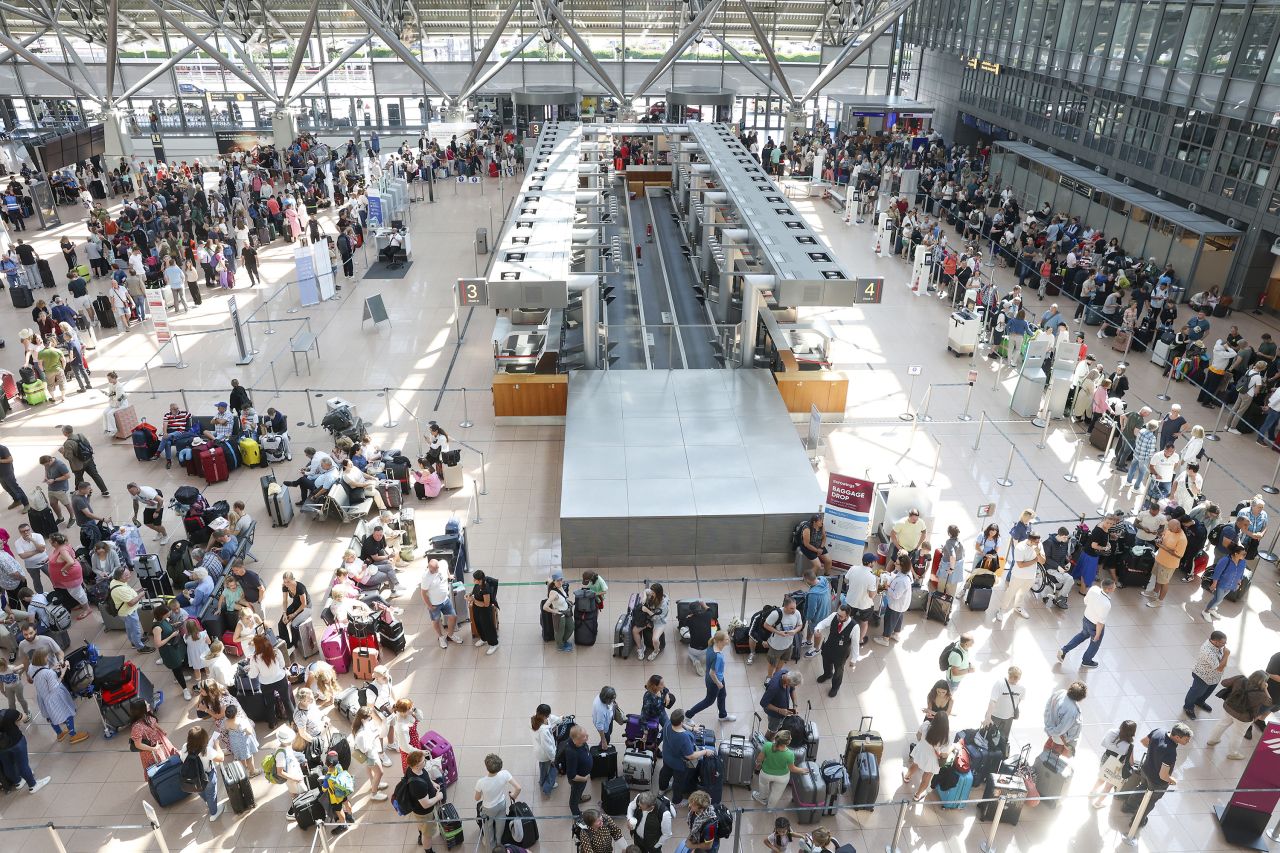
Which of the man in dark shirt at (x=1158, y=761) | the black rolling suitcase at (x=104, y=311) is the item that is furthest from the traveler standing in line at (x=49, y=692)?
the black rolling suitcase at (x=104, y=311)

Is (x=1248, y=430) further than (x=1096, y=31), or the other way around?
(x=1096, y=31)

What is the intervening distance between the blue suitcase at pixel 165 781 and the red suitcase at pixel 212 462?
6699 mm

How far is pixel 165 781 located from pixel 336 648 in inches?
89.3

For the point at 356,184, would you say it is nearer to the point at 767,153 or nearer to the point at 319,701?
the point at 767,153

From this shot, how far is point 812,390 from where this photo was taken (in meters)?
16.2

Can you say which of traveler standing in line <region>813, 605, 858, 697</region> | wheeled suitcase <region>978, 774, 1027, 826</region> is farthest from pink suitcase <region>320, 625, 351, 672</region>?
wheeled suitcase <region>978, 774, 1027, 826</region>

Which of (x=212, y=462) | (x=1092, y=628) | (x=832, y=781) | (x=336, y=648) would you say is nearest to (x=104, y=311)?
(x=212, y=462)

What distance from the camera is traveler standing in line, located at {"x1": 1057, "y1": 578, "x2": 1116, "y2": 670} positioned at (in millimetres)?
9906

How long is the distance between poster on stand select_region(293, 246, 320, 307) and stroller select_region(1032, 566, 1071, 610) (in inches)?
723

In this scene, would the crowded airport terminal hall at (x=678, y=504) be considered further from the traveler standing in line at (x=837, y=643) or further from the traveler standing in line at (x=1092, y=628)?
the traveler standing in line at (x=1092, y=628)

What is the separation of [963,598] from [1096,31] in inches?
960

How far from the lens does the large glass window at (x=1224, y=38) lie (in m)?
21.2

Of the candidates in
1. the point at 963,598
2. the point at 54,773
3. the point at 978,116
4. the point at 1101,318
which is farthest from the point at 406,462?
the point at 978,116

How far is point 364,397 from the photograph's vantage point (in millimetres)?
17344
